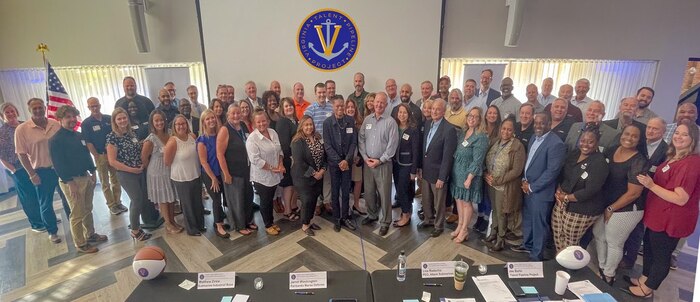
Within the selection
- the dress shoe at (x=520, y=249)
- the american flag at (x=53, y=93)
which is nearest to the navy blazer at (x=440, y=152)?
the dress shoe at (x=520, y=249)

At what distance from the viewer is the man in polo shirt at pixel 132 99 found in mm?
4336

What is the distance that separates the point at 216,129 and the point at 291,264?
173cm

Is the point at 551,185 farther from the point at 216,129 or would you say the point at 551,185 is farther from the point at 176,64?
the point at 176,64

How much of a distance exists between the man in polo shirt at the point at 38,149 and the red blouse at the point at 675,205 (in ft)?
19.2

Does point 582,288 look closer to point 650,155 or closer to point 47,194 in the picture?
point 650,155

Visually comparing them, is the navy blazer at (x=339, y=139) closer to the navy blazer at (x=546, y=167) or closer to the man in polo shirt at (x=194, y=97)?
the navy blazer at (x=546, y=167)

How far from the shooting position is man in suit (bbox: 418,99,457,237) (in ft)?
10.8

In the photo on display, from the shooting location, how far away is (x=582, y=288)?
1.78m

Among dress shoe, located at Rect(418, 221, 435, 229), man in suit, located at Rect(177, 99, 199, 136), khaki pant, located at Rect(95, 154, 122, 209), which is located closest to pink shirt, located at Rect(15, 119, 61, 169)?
khaki pant, located at Rect(95, 154, 122, 209)

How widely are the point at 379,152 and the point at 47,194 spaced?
12.8 ft

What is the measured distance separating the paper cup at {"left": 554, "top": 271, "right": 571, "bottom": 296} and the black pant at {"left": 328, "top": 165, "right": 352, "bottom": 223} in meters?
2.38

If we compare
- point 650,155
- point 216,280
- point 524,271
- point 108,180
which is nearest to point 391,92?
point 650,155

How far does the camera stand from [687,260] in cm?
326

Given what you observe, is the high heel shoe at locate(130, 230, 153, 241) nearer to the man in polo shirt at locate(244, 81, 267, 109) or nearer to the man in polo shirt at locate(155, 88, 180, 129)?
the man in polo shirt at locate(155, 88, 180, 129)
